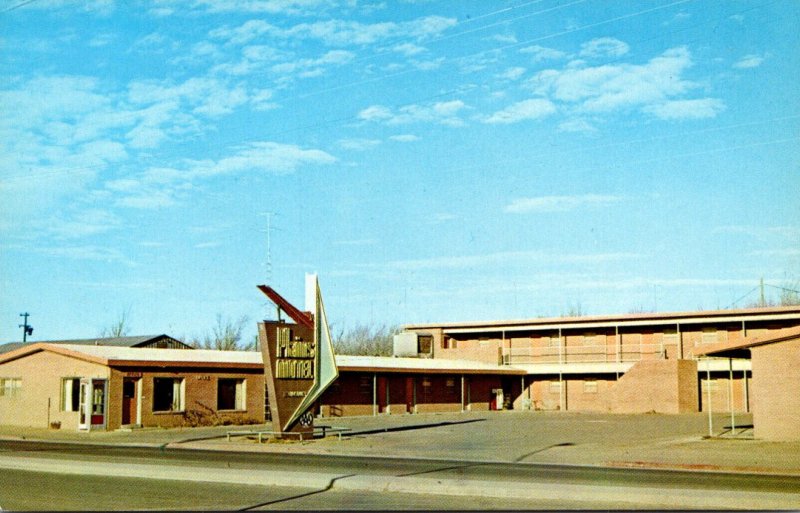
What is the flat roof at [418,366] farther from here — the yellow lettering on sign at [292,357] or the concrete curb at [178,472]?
the concrete curb at [178,472]

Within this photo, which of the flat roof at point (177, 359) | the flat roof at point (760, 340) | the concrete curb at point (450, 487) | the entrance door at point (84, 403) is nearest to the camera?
the concrete curb at point (450, 487)

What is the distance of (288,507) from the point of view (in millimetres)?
14570

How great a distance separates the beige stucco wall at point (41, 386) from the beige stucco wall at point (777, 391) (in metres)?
25.3

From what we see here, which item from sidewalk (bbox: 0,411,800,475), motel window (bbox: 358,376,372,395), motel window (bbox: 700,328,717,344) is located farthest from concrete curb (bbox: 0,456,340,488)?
motel window (bbox: 700,328,717,344)

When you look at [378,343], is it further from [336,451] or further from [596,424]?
[336,451]

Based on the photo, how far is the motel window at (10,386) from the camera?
4343 centimetres

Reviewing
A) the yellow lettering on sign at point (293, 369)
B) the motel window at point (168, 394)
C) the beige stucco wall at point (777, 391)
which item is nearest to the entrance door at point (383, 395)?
the motel window at point (168, 394)

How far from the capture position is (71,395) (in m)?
40.6

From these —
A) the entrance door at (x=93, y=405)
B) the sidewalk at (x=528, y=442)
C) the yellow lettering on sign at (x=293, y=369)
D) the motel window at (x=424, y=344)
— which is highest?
the motel window at (x=424, y=344)

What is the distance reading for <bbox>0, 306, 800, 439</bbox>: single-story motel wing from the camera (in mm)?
39000

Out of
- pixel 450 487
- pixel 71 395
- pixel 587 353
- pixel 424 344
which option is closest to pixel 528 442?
pixel 450 487

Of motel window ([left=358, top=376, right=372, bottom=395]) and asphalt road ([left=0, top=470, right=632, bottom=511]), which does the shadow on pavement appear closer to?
motel window ([left=358, top=376, right=372, bottom=395])

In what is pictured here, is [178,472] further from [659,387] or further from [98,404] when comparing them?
[659,387]

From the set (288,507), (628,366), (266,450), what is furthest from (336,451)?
(628,366)
